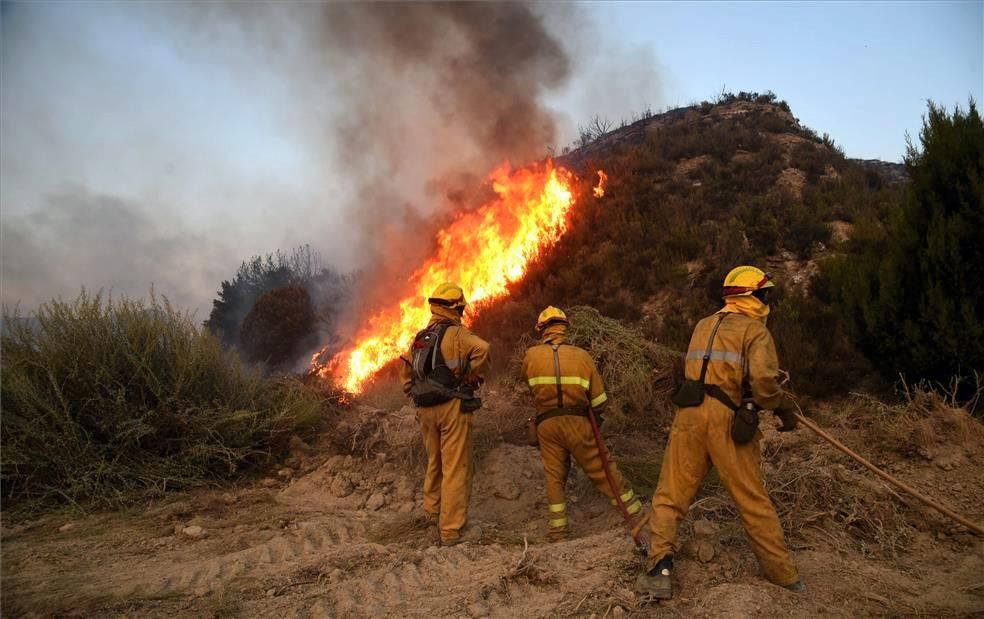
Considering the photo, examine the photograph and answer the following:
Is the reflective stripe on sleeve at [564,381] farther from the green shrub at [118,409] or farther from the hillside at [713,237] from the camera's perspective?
the hillside at [713,237]

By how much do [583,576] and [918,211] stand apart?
6.41 metres

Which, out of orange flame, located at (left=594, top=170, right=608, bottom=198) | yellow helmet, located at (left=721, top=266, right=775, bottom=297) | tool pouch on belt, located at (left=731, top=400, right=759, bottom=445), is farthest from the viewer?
orange flame, located at (left=594, top=170, right=608, bottom=198)

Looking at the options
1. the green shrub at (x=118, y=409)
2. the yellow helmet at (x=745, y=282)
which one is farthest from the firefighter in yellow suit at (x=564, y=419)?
the green shrub at (x=118, y=409)

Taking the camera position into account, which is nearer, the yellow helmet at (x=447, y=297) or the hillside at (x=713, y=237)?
the yellow helmet at (x=447, y=297)

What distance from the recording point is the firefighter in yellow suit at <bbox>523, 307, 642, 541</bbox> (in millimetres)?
4949

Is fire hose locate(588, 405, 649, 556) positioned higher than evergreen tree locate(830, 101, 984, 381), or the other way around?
Answer: evergreen tree locate(830, 101, 984, 381)

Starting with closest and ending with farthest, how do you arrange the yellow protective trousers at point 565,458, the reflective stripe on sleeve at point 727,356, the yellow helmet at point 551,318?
the reflective stripe on sleeve at point 727,356
the yellow protective trousers at point 565,458
the yellow helmet at point 551,318

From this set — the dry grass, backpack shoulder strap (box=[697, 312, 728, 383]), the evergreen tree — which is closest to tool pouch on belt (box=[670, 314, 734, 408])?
backpack shoulder strap (box=[697, 312, 728, 383])

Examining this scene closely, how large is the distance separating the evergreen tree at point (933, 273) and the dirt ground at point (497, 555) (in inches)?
57.5

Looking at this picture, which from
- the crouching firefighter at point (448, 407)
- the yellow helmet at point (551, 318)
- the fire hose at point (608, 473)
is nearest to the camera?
the fire hose at point (608, 473)

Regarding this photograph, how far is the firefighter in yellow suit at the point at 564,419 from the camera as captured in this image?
16.2 feet

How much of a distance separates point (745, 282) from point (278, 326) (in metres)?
17.1

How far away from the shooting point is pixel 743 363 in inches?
145

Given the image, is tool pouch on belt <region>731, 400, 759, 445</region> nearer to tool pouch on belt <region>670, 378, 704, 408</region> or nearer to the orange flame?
tool pouch on belt <region>670, 378, 704, 408</region>
